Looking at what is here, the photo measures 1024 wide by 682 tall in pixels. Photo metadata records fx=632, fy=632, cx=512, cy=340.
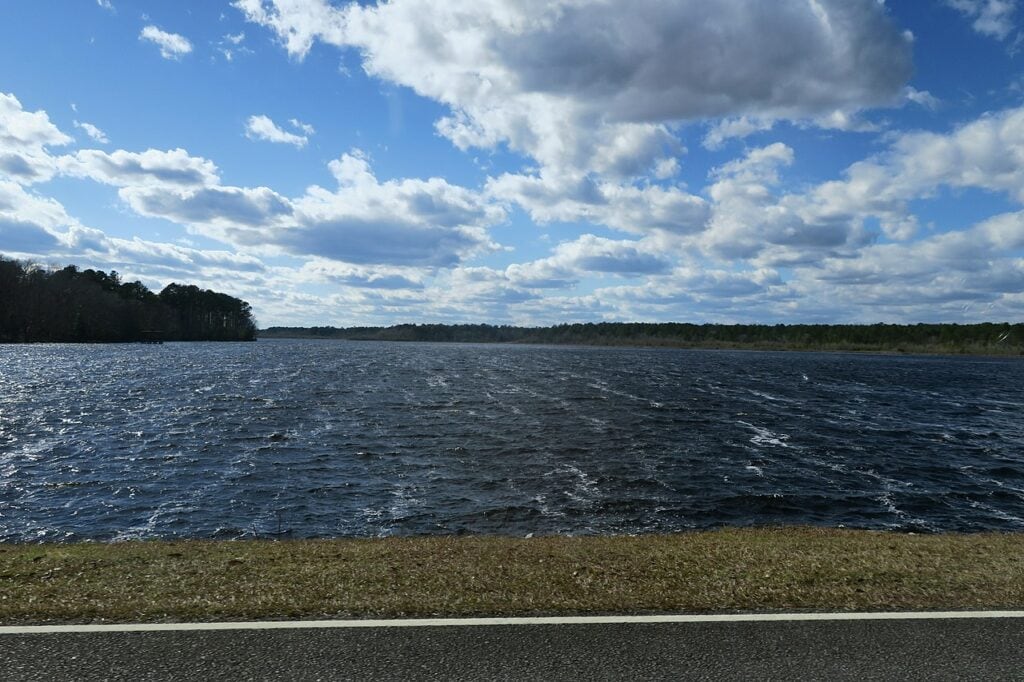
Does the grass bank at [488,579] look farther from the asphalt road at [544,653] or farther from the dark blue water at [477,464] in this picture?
the dark blue water at [477,464]

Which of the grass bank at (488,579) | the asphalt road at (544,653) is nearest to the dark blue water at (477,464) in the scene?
the grass bank at (488,579)

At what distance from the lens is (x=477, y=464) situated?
26484 millimetres

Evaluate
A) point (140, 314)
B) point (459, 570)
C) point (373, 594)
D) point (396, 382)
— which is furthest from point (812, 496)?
point (140, 314)

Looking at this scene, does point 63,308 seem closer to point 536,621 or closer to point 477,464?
point 477,464

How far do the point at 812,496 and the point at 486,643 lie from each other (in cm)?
1979

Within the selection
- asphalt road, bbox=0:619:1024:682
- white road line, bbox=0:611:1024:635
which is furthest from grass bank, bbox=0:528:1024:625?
asphalt road, bbox=0:619:1024:682

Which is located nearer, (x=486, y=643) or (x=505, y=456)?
(x=486, y=643)

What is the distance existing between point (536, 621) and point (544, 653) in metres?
0.78

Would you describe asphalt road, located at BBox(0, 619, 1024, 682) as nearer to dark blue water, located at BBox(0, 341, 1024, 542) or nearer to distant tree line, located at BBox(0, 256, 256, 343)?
dark blue water, located at BBox(0, 341, 1024, 542)

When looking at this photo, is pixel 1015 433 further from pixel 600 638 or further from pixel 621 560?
pixel 600 638

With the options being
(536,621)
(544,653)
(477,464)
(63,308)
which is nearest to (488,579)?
(536,621)

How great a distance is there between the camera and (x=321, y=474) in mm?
24375

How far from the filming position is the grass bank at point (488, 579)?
7340mm

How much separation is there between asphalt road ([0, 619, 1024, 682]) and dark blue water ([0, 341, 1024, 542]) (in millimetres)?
10979
